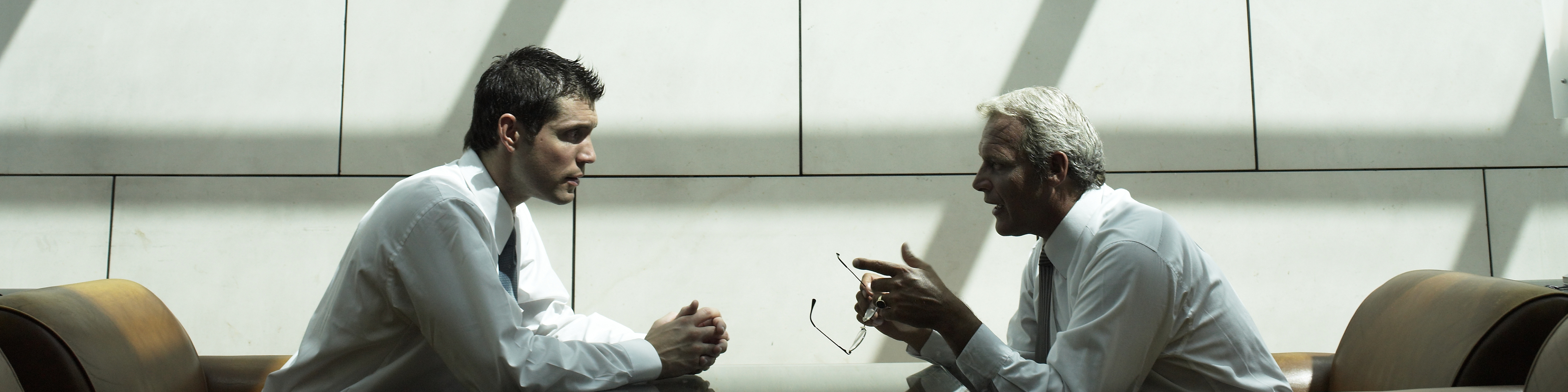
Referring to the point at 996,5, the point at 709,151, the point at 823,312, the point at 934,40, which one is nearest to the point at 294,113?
the point at 709,151

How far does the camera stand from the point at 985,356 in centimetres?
167

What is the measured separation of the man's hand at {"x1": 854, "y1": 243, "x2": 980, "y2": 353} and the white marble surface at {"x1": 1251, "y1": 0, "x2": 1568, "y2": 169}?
1.97m

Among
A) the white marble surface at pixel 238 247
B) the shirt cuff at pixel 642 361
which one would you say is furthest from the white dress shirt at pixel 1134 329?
the white marble surface at pixel 238 247

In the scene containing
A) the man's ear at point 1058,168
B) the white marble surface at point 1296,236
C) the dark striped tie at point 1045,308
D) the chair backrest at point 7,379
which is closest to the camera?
the chair backrest at point 7,379

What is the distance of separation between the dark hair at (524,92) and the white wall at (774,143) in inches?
40.5

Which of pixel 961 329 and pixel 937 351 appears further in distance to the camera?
pixel 937 351

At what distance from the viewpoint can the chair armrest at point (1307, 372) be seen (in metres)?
2.10

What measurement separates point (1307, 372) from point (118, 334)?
2895 mm

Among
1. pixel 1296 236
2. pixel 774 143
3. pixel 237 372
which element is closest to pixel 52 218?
pixel 237 372

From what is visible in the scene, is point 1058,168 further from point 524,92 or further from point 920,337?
point 524,92

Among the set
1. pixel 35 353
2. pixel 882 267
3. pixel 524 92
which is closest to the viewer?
pixel 35 353

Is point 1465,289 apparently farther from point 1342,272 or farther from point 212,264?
point 212,264

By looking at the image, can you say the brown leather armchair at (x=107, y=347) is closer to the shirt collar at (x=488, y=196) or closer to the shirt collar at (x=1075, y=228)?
the shirt collar at (x=488, y=196)

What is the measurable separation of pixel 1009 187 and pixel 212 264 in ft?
9.38
